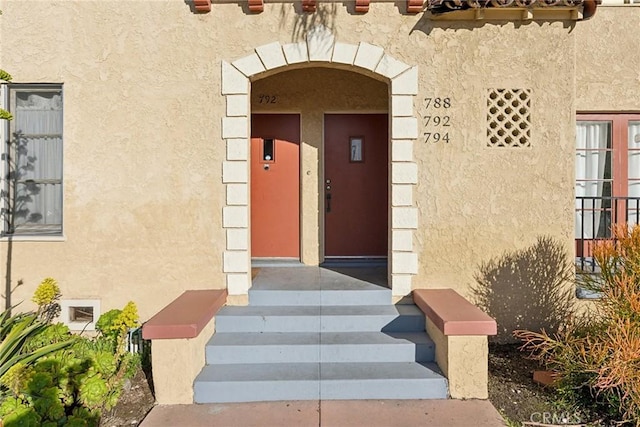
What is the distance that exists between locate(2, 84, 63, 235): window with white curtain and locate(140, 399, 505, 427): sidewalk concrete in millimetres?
3040

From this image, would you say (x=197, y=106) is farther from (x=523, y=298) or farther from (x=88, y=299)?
(x=523, y=298)

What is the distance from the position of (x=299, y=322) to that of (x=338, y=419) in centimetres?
124

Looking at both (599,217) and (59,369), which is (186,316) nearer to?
(59,369)

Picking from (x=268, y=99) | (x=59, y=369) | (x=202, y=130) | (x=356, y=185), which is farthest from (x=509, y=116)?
(x=59, y=369)

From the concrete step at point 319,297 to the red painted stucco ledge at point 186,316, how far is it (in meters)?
0.44

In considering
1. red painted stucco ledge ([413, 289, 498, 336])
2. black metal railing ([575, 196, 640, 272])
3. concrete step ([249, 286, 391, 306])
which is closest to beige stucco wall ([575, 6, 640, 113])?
black metal railing ([575, 196, 640, 272])

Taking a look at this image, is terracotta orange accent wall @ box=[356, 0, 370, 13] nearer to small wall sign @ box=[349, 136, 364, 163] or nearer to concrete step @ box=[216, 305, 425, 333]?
small wall sign @ box=[349, 136, 364, 163]

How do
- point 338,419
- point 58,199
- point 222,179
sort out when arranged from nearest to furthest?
point 338,419, point 222,179, point 58,199

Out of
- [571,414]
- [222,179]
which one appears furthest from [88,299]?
[571,414]

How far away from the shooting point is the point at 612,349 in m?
3.52

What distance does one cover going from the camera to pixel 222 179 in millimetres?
5035

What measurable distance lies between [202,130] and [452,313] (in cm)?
348

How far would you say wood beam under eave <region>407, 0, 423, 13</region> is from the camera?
4855 millimetres

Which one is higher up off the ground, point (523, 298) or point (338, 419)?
point (523, 298)
